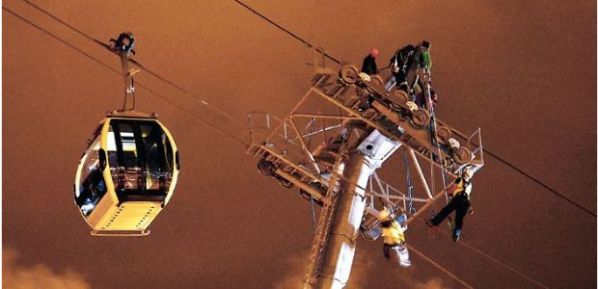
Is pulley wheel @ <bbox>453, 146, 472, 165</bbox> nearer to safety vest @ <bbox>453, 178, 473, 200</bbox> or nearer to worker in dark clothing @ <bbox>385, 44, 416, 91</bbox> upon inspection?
safety vest @ <bbox>453, 178, 473, 200</bbox>

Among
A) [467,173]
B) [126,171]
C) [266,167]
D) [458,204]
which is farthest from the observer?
[266,167]

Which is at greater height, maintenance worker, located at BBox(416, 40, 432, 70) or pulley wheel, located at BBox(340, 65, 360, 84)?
maintenance worker, located at BBox(416, 40, 432, 70)

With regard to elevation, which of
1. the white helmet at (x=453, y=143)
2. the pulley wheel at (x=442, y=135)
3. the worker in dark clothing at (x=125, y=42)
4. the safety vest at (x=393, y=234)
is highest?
the pulley wheel at (x=442, y=135)

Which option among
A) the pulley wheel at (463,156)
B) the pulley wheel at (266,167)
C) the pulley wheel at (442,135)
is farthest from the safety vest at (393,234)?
the pulley wheel at (266,167)

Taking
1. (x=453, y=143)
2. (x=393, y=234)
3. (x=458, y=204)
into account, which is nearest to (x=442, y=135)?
(x=453, y=143)

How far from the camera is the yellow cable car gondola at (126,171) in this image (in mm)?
25469

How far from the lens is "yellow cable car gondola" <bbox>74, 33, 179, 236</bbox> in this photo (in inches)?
1003

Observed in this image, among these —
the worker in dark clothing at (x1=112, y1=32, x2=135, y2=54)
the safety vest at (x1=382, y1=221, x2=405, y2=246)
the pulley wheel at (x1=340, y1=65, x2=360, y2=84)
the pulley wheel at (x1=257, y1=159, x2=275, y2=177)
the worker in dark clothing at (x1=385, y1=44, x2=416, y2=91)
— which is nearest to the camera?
the worker in dark clothing at (x1=112, y1=32, x2=135, y2=54)

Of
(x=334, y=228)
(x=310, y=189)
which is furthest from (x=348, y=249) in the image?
(x=310, y=189)

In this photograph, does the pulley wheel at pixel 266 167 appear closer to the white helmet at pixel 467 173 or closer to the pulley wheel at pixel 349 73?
the pulley wheel at pixel 349 73

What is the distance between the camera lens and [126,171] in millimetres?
25406

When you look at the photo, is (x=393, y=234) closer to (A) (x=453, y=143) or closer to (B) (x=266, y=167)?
(A) (x=453, y=143)

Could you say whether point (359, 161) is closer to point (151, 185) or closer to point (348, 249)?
point (348, 249)

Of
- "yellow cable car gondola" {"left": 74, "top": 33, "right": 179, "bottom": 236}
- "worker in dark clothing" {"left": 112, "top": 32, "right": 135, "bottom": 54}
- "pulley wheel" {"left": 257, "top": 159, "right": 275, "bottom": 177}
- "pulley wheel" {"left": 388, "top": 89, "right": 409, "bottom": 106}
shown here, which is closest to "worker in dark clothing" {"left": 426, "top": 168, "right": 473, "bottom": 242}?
"pulley wheel" {"left": 388, "top": 89, "right": 409, "bottom": 106}
